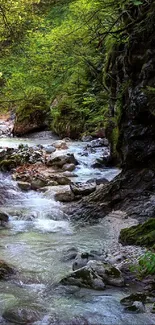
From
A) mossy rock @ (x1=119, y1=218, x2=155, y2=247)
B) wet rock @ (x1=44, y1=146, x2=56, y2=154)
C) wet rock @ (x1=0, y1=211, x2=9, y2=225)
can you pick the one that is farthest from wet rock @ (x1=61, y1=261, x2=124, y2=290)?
wet rock @ (x1=44, y1=146, x2=56, y2=154)

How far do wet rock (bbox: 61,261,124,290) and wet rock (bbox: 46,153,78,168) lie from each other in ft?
22.5

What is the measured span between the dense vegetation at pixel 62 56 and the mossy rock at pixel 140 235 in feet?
9.23

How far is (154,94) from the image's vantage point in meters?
6.00

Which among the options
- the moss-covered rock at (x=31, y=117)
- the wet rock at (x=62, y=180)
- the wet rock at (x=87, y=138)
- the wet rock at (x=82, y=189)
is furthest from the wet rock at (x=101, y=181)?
the moss-covered rock at (x=31, y=117)

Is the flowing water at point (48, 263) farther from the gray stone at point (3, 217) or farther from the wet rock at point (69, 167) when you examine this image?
the wet rock at point (69, 167)

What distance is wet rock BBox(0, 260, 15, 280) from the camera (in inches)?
166

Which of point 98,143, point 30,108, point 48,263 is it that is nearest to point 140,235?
point 48,263

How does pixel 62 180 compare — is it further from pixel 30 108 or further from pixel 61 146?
pixel 30 108

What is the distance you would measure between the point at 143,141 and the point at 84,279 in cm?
344

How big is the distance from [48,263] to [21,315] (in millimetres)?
1452

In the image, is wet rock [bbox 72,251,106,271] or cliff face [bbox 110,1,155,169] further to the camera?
cliff face [bbox 110,1,155,169]

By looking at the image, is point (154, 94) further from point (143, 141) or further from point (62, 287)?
point (62, 287)

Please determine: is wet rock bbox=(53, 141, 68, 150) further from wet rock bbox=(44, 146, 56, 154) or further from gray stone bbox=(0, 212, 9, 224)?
gray stone bbox=(0, 212, 9, 224)

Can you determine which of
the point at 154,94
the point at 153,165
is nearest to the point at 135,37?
the point at 154,94
